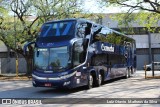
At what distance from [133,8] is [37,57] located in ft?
39.8

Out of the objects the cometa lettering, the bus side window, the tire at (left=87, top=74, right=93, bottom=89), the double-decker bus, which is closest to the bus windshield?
the double-decker bus

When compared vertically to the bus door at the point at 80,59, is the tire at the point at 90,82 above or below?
below

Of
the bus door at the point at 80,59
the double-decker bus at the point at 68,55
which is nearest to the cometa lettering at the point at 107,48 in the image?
the double-decker bus at the point at 68,55

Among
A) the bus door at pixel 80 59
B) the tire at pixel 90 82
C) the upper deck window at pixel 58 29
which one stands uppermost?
the upper deck window at pixel 58 29

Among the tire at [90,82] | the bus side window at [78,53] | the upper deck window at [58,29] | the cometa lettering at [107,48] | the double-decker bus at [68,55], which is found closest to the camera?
the double-decker bus at [68,55]

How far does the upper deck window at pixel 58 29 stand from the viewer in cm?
1794

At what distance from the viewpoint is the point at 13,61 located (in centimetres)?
5669

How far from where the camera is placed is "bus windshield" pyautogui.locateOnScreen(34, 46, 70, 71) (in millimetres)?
17152

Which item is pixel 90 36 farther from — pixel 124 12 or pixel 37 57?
pixel 124 12

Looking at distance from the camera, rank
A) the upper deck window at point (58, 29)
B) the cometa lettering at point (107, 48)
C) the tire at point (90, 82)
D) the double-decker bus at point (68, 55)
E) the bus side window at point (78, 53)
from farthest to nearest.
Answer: the cometa lettering at point (107, 48)
the tire at point (90, 82)
the upper deck window at point (58, 29)
the bus side window at point (78, 53)
the double-decker bus at point (68, 55)

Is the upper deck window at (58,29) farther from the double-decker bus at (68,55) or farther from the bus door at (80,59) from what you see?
the bus door at (80,59)

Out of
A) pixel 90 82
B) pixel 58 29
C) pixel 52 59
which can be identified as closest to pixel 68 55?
pixel 52 59

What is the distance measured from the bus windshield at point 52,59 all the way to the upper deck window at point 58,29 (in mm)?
1003

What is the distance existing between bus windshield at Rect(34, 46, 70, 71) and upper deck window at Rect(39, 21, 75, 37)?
1003mm
